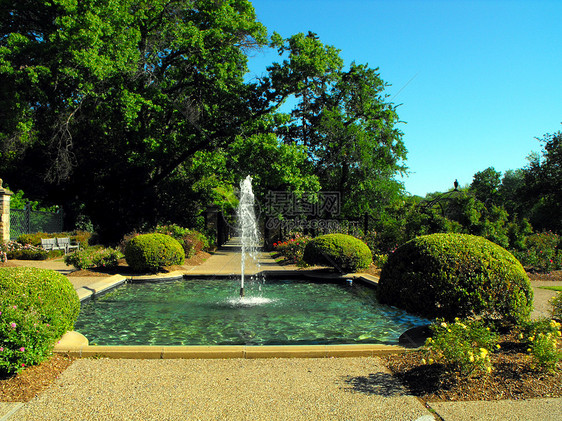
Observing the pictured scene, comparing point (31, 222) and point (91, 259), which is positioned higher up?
point (31, 222)

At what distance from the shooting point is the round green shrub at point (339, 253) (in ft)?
43.8

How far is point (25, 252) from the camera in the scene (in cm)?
1775

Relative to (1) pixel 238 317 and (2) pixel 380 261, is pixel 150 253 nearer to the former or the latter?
(1) pixel 238 317

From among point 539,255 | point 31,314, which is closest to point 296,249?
point 539,255

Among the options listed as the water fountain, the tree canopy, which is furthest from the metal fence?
the water fountain

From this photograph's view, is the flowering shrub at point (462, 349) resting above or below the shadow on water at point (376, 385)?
above

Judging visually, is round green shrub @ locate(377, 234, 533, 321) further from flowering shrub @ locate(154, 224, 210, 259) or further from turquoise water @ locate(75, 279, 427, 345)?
flowering shrub @ locate(154, 224, 210, 259)

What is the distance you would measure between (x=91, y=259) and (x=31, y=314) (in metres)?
9.82

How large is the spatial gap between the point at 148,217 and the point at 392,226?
54.7ft

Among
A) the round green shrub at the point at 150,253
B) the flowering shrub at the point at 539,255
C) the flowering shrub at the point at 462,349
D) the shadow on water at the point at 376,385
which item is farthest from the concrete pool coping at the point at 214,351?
the flowering shrub at the point at 539,255

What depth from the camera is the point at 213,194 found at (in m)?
27.7

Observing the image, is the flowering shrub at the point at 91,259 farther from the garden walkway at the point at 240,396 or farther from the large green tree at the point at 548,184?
the large green tree at the point at 548,184

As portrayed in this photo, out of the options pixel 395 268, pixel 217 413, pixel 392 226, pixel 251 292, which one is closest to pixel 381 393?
pixel 217 413

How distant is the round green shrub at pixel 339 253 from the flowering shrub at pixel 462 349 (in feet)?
27.9
